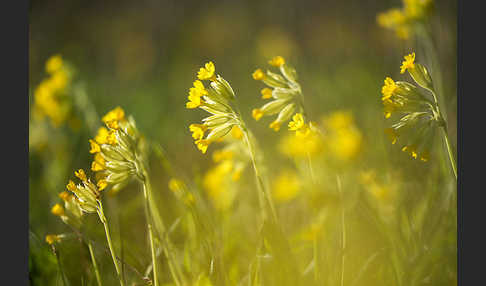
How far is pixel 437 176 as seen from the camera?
1549 millimetres

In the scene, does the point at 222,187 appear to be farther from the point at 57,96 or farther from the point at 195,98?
the point at 57,96

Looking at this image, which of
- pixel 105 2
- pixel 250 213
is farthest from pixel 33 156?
pixel 105 2

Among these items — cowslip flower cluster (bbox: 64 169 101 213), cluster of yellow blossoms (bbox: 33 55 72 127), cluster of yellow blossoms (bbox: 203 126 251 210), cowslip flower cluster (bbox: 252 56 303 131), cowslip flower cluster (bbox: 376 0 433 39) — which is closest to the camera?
cowslip flower cluster (bbox: 64 169 101 213)

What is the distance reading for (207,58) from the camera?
3850 millimetres

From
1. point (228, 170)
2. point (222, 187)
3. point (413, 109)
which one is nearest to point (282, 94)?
point (413, 109)

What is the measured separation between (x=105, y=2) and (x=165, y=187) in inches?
120

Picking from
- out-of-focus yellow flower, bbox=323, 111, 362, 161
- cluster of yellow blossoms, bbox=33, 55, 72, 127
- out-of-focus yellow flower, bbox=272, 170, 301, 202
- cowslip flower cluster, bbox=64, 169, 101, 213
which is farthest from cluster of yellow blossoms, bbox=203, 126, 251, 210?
cluster of yellow blossoms, bbox=33, 55, 72, 127

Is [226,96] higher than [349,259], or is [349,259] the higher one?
[226,96]

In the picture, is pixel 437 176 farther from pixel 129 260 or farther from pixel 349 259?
pixel 129 260

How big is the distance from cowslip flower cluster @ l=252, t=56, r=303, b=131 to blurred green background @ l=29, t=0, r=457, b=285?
1.78 ft

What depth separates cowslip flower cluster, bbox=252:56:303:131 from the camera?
1119 mm

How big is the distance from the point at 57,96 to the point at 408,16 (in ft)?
4.51

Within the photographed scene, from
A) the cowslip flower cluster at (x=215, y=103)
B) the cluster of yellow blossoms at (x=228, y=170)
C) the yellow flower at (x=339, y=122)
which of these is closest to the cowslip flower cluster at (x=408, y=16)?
the yellow flower at (x=339, y=122)

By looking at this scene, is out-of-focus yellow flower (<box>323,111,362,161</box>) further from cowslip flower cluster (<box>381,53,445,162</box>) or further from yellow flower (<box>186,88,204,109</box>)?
yellow flower (<box>186,88,204,109</box>)
